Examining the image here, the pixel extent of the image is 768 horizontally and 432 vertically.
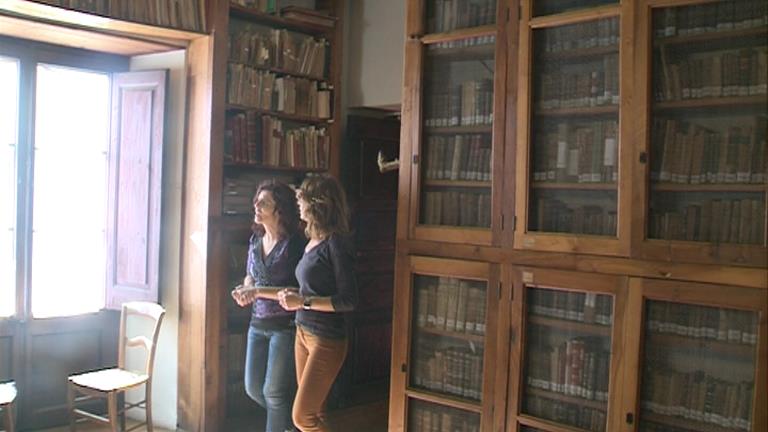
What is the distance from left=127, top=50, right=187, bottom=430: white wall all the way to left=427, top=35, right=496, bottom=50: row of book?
1873 mm

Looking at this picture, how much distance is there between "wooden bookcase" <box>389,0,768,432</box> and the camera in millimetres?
2785

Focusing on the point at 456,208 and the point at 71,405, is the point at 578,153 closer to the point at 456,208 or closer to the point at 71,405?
the point at 456,208

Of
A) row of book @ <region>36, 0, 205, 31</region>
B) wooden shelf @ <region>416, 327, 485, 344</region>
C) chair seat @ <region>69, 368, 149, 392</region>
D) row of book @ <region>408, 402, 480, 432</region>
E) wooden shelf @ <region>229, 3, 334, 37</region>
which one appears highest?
wooden shelf @ <region>229, 3, 334, 37</region>

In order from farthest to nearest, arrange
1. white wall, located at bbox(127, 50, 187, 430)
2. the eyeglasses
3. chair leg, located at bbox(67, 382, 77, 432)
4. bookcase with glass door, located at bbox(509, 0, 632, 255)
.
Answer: white wall, located at bbox(127, 50, 187, 430)
chair leg, located at bbox(67, 382, 77, 432)
the eyeglasses
bookcase with glass door, located at bbox(509, 0, 632, 255)

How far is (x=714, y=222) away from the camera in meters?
2.84

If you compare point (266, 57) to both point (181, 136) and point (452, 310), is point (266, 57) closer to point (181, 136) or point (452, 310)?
point (181, 136)

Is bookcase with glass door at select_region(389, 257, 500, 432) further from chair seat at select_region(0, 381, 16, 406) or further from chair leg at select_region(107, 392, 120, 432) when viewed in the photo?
chair seat at select_region(0, 381, 16, 406)

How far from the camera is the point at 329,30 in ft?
17.2

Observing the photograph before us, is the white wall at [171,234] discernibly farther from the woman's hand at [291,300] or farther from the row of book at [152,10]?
the woman's hand at [291,300]

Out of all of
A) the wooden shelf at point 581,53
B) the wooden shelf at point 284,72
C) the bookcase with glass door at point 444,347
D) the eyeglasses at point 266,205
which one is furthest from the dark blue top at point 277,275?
the wooden shelf at point 581,53

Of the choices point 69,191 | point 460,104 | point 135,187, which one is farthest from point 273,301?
point 69,191

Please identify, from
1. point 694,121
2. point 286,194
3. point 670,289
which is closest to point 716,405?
point 670,289

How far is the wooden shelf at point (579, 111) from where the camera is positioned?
3076 millimetres

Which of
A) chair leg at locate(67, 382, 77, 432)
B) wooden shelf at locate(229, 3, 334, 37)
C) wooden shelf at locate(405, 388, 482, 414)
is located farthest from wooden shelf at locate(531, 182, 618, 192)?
chair leg at locate(67, 382, 77, 432)
